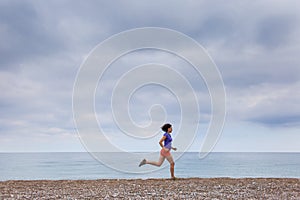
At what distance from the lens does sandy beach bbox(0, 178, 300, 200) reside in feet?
48.8

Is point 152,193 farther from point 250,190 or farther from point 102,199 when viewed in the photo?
point 250,190

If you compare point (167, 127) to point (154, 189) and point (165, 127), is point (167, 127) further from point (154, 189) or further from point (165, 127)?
point (154, 189)

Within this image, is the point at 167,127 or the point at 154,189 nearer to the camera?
the point at 154,189

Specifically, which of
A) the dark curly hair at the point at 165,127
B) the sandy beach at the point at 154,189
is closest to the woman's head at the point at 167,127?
the dark curly hair at the point at 165,127

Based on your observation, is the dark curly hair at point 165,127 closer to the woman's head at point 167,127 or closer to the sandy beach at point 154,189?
the woman's head at point 167,127

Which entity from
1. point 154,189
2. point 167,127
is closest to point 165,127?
point 167,127

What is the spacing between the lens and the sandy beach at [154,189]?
1487 centimetres

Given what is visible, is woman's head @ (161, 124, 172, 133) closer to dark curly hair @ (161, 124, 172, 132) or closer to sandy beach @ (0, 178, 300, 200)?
dark curly hair @ (161, 124, 172, 132)

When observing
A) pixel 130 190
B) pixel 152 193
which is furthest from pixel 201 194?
pixel 130 190

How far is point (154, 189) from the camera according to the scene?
1608 centimetres

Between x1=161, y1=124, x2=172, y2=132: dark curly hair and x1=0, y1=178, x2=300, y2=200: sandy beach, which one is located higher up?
x1=161, y1=124, x2=172, y2=132: dark curly hair

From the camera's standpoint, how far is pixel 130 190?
52.5 ft

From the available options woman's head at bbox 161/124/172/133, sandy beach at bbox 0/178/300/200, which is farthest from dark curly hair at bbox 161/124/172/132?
sandy beach at bbox 0/178/300/200

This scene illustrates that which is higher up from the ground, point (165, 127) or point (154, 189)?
point (165, 127)
